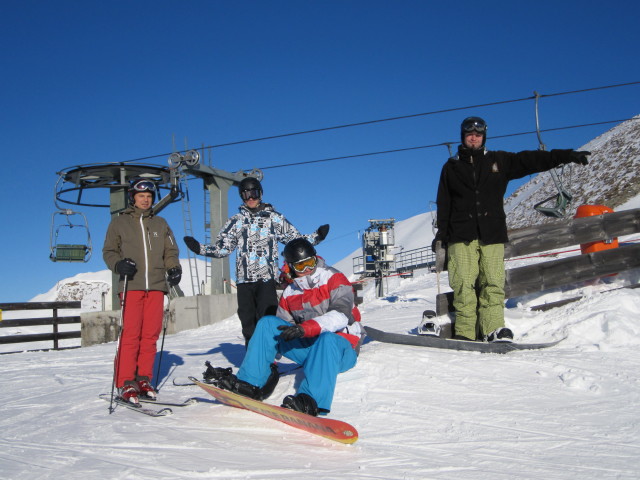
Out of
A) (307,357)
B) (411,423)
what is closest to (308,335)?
(307,357)

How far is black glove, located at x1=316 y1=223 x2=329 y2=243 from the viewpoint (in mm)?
5012

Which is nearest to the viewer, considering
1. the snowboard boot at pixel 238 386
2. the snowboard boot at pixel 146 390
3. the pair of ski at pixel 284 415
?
the pair of ski at pixel 284 415

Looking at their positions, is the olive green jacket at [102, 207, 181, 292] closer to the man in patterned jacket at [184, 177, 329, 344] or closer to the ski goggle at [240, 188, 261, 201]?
the man in patterned jacket at [184, 177, 329, 344]

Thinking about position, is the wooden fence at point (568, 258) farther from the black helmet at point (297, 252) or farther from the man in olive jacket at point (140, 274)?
the man in olive jacket at point (140, 274)

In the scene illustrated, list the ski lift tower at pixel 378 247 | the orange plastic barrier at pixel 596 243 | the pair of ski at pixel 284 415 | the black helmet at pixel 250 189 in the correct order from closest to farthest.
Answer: the pair of ski at pixel 284 415 → the black helmet at pixel 250 189 → the orange plastic barrier at pixel 596 243 → the ski lift tower at pixel 378 247

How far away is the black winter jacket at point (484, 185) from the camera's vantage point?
5.02 m

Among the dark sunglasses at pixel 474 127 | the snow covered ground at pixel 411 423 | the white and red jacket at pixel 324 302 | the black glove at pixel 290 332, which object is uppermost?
the dark sunglasses at pixel 474 127

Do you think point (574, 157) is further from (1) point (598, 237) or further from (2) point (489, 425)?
(2) point (489, 425)

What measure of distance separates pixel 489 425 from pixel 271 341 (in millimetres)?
1529

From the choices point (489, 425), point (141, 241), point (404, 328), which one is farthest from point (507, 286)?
point (141, 241)

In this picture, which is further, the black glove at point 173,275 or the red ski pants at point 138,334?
the black glove at point 173,275

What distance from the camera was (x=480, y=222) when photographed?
5.03m

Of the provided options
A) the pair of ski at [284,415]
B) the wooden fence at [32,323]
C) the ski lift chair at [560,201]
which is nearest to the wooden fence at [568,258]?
the ski lift chair at [560,201]

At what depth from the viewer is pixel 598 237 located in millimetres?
6215
